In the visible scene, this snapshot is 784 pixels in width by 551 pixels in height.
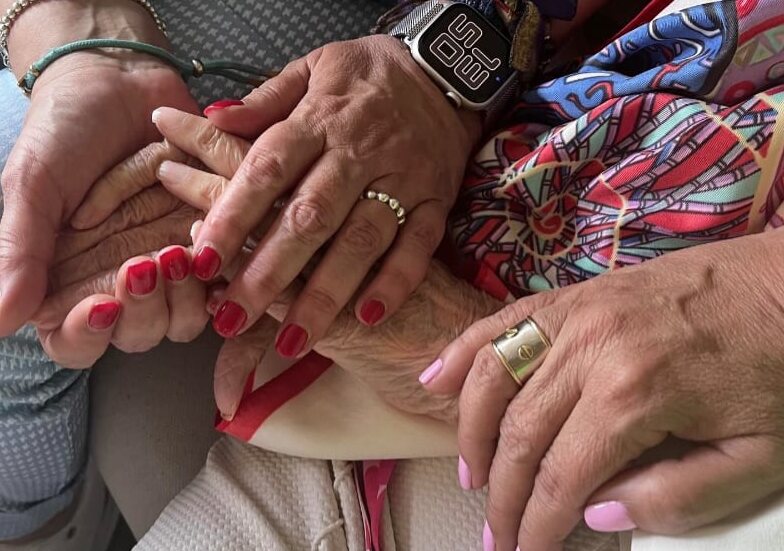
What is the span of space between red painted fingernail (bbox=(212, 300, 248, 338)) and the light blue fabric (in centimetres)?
26

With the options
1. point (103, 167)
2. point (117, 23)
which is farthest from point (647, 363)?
point (117, 23)

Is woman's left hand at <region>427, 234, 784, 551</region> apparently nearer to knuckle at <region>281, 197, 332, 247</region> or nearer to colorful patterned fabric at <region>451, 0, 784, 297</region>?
colorful patterned fabric at <region>451, 0, 784, 297</region>

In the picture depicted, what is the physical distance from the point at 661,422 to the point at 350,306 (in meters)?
0.29

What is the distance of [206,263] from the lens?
0.63m

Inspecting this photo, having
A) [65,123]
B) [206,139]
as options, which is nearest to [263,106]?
[206,139]

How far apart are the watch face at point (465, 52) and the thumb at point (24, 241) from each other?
39 centimetres

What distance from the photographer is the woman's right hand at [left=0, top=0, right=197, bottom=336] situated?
25.1 inches

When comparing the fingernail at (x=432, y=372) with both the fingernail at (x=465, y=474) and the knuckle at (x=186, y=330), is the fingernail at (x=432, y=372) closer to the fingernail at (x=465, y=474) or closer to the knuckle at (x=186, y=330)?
the fingernail at (x=465, y=474)

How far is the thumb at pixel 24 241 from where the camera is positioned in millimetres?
625

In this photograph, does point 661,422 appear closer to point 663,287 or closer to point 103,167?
point 663,287

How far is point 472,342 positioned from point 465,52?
13.1 inches

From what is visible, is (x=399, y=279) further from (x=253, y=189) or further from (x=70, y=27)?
(x=70, y=27)

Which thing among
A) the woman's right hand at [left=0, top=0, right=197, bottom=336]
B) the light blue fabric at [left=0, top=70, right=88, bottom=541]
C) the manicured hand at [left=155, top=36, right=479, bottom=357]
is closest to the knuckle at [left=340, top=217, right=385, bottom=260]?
the manicured hand at [left=155, top=36, right=479, bottom=357]

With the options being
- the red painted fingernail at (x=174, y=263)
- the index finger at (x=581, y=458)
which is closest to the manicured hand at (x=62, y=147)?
Answer: the red painted fingernail at (x=174, y=263)
